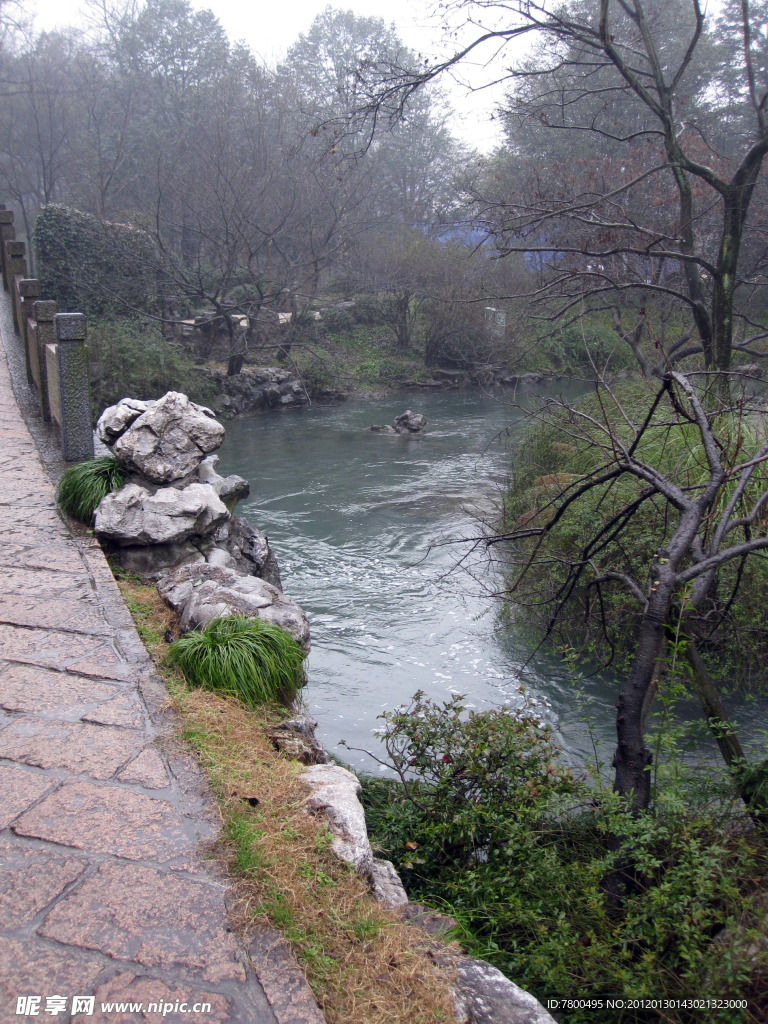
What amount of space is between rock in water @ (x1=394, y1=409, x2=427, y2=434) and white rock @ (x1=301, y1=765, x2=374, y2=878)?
14.3 metres

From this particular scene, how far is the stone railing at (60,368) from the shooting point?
21.2ft

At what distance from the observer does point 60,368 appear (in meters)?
6.48

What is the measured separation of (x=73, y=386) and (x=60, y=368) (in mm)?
199

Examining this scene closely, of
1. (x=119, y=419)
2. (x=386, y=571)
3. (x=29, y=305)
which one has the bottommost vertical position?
(x=386, y=571)

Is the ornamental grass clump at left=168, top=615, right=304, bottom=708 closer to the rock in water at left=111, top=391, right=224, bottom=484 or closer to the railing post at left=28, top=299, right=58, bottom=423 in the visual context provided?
the rock in water at left=111, top=391, right=224, bottom=484

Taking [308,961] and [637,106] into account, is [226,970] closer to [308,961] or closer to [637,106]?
→ [308,961]

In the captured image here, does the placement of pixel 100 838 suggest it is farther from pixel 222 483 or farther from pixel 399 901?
pixel 222 483

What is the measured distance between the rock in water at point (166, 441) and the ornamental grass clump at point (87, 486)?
14 cm

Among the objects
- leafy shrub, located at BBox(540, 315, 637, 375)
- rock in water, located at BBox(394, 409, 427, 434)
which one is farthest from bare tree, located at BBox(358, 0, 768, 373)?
rock in water, located at BBox(394, 409, 427, 434)

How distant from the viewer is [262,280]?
21.6 metres

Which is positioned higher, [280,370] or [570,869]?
[280,370]

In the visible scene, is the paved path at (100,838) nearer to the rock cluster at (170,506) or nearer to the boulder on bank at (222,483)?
the rock cluster at (170,506)

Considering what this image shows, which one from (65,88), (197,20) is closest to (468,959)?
(65,88)

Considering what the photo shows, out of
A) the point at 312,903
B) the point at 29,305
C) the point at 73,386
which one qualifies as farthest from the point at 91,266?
the point at 312,903
